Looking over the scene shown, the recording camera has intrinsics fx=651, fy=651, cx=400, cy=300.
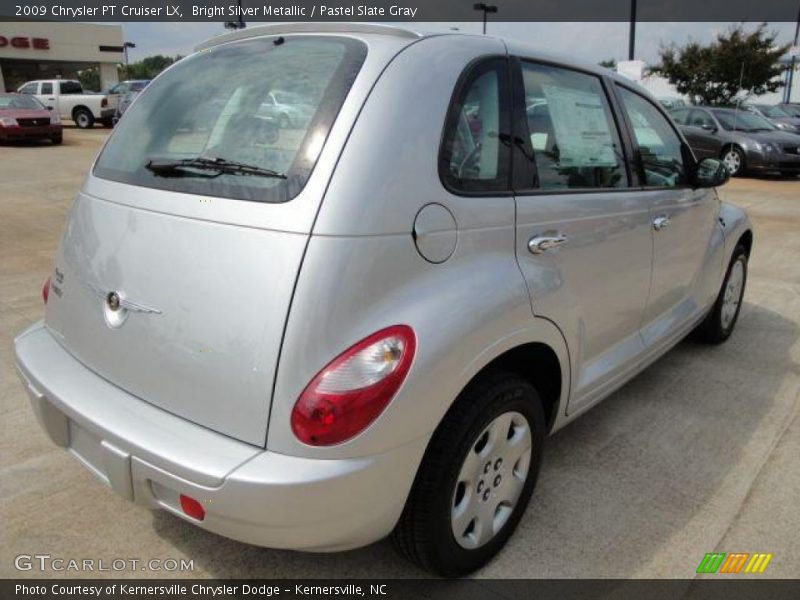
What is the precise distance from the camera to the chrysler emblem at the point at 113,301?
200cm

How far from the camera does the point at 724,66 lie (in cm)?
2680

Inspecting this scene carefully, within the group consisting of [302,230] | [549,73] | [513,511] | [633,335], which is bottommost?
[513,511]

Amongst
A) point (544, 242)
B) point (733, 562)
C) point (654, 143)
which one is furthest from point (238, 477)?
point (654, 143)

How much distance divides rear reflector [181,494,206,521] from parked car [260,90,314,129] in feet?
3.59

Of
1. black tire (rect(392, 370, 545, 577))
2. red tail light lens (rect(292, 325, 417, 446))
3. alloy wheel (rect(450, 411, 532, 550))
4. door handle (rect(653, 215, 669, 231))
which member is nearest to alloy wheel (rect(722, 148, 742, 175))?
door handle (rect(653, 215, 669, 231))

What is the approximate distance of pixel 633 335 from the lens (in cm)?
305

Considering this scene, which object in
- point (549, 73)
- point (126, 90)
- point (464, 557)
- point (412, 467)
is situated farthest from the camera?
point (126, 90)

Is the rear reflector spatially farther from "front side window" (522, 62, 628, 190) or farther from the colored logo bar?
the colored logo bar

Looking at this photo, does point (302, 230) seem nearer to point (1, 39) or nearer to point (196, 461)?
point (196, 461)

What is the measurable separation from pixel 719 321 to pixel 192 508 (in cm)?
366

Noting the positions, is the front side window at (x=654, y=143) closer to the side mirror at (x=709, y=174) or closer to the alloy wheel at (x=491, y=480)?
the side mirror at (x=709, y=174)

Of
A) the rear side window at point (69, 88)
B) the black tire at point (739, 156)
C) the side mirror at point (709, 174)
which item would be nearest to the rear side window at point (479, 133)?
the side mirror at point (709, 174)

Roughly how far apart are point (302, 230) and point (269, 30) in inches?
40.4

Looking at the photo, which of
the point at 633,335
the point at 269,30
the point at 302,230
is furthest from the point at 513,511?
the point at 269,30
